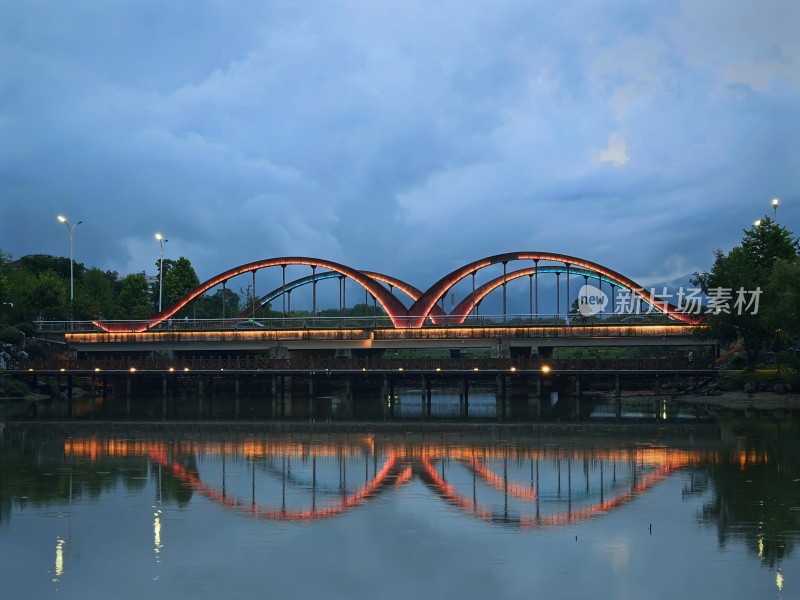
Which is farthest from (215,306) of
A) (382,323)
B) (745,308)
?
(745,308)

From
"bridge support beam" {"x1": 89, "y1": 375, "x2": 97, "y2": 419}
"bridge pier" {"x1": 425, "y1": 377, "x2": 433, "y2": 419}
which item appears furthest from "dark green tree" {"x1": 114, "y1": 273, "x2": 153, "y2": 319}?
"bridge pier" {"x1": 425, "y1": 377, "x2": 433, "y2": 419}

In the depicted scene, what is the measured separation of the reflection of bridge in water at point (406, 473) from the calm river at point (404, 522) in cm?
15

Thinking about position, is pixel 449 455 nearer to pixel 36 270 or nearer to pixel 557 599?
pixel 557 599

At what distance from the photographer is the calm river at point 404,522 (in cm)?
2252

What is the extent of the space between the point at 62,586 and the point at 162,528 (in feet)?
20.1

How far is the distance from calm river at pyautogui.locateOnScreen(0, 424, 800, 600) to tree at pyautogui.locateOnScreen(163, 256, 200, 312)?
8403 cm

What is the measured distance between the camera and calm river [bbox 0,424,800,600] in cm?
2252

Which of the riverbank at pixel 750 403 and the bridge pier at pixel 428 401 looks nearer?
the riverbank at pixel 750 403

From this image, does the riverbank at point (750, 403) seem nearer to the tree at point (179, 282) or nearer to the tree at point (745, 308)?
the tree at point (745, 308)

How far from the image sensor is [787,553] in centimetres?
2466


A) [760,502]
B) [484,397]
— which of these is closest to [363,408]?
[484,397]

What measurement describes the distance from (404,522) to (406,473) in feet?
32.4

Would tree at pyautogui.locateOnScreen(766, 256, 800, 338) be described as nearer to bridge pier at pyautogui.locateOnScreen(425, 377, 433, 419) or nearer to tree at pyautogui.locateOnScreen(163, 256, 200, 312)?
bridge pier at pyautogui.locateOnScreen(425, 377, 433, 419)

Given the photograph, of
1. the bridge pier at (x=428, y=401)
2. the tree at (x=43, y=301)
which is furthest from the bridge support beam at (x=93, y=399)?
the bridge pier at (x=428, y=401)
